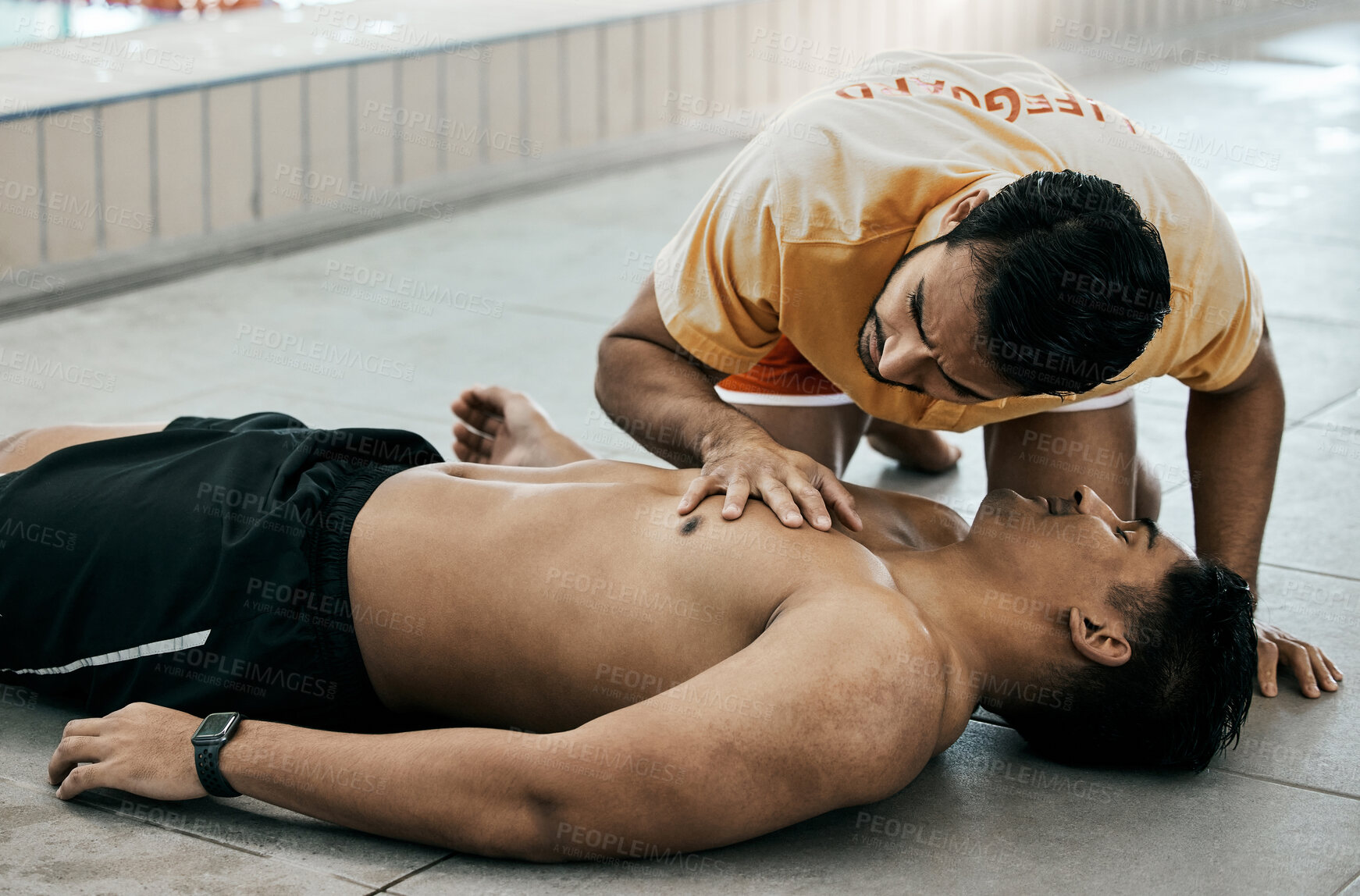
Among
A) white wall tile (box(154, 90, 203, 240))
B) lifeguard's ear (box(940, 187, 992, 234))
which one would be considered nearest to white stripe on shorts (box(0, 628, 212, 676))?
lifeguard's ear (box(940, 187, 992, 234))

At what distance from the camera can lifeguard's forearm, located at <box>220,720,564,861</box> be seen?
1.46 metres

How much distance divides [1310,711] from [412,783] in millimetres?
1276

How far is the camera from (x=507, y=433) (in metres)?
2.50

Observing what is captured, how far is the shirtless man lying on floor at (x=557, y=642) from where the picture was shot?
1.46 metres

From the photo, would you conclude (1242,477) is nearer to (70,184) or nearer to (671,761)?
(671,761)

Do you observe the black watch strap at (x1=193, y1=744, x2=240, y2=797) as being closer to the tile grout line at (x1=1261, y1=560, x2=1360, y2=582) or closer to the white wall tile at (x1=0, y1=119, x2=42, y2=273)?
the tile grout line at (x1=1261, y1=560, x2=1360, y2=582)

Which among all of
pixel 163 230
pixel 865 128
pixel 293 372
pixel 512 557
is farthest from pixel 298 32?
pixel 512 557

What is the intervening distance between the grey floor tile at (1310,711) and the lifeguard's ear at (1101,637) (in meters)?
0.34

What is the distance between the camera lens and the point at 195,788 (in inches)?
61.8

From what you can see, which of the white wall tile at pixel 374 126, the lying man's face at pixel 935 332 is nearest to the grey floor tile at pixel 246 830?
the lying man's face at pixel 935 332

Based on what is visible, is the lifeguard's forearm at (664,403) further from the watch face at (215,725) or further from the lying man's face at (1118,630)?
the watch face at (215,725)

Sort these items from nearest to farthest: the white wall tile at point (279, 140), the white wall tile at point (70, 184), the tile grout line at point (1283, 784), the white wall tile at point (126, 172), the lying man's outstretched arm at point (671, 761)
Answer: the lying man's outstretched arm at point (671, 761)
the tile grout line at point (1283, 784)
the white wall tile at point (70, 184)
the white wall tile at point (126, 172)
the white wall tile at point (279, 140)

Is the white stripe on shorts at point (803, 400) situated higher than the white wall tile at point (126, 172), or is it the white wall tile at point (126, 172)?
the white wall tile at point (126, 172)

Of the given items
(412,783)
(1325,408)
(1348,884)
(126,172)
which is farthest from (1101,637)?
(126,172)
